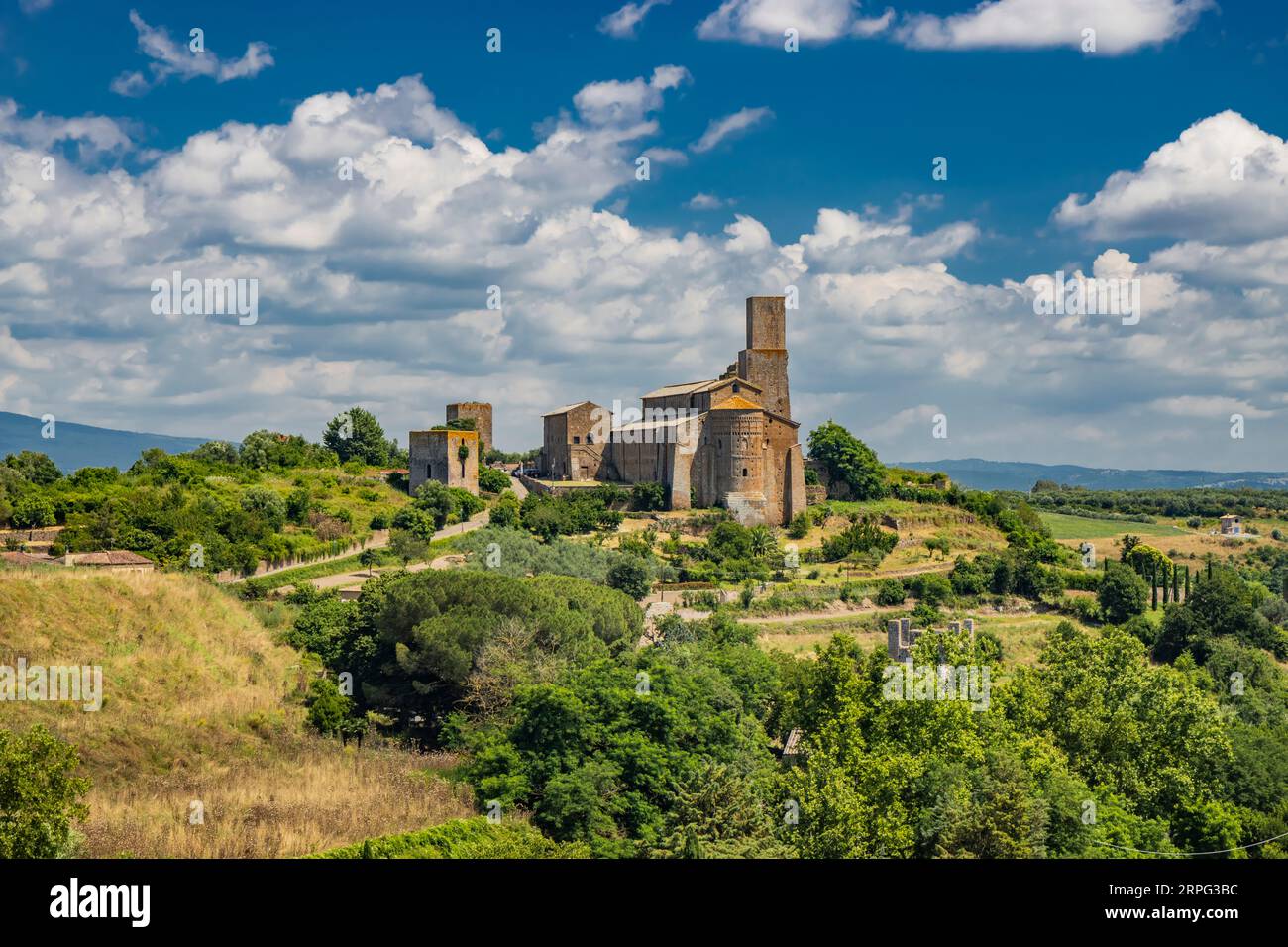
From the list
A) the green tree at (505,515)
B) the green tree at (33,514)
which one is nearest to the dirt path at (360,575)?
the green tree at (505,515)

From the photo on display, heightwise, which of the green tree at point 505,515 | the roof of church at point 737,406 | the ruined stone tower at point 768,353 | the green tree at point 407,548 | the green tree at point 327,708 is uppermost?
the ruined stone tower at point 768,353

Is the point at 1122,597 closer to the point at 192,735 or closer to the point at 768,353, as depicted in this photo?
the point at 768,353

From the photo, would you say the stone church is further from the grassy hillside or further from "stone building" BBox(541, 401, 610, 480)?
the grassy hillside

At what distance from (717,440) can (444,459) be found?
514 inches

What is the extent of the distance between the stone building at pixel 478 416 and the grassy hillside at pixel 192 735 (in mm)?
40641

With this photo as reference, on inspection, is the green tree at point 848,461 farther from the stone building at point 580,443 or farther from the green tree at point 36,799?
the green tree at point 36,799

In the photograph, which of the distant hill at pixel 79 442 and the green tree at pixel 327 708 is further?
the distant hill at pixel 79 442

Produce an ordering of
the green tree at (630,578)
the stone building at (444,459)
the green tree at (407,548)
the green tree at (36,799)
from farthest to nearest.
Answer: the stone building at (444,459)
the green tree at (630,578)
the green tree at (407,548)
the green tree at (36,799)

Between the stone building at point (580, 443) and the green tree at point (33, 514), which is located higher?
the stone building at point (580, 443)

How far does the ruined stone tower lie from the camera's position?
2371 inches

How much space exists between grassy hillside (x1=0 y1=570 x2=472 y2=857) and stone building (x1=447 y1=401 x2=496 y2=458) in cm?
4064

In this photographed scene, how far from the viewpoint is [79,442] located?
6019 inches

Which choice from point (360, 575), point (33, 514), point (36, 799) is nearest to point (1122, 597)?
point (360, 575)

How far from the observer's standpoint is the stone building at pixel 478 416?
6939 cm
